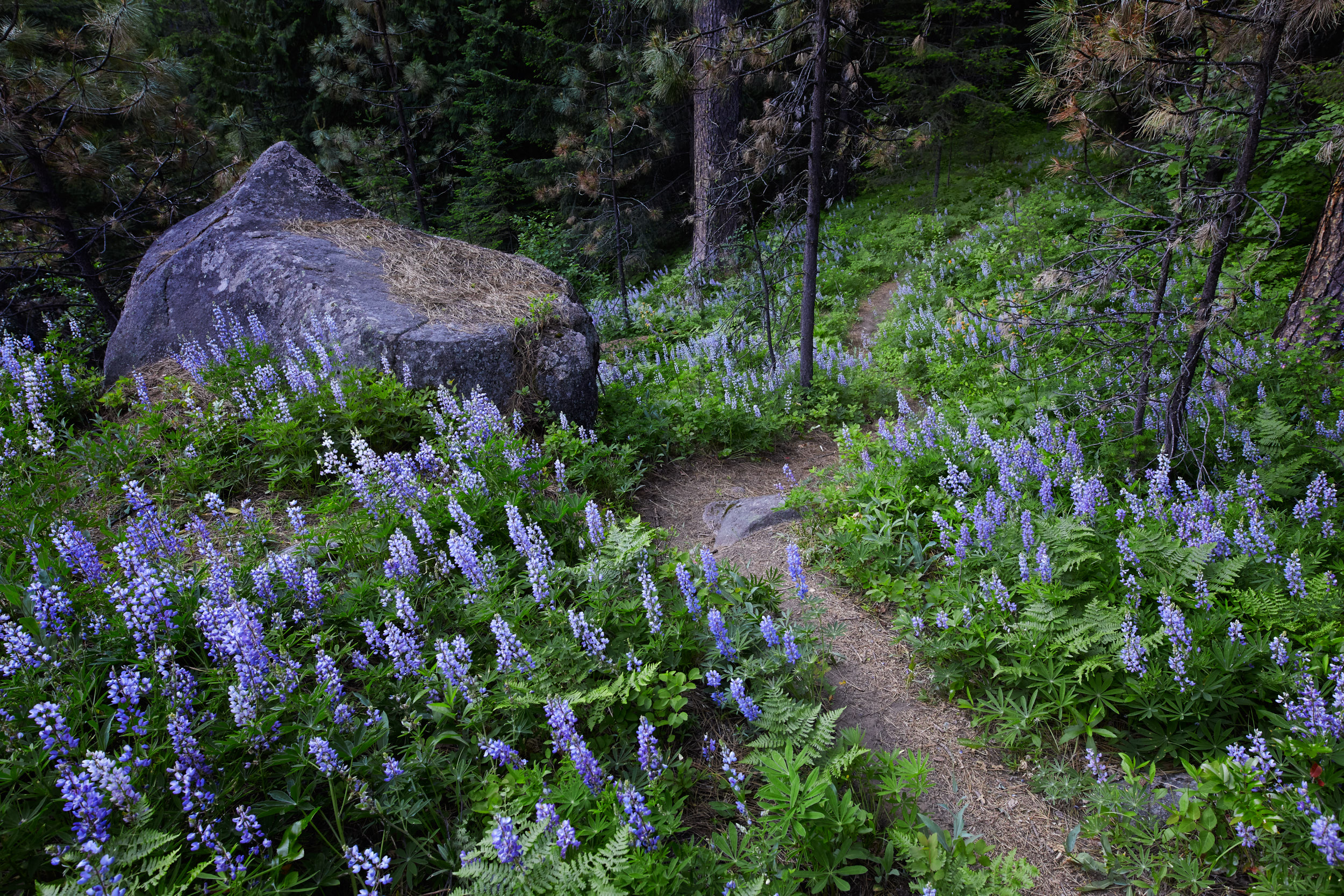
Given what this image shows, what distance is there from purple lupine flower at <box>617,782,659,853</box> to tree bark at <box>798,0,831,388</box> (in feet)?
19.8

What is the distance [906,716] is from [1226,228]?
12.1 feet

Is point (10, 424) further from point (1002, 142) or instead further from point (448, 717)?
point (1002, 142)

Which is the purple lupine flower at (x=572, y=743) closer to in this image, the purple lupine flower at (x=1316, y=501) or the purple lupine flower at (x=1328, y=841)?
the purple lupine flower at (x=1328, y=841)

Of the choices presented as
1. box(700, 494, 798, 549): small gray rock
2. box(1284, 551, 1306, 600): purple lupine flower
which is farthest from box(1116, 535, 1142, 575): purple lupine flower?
box(700, 494, 798, 549): small gray rock

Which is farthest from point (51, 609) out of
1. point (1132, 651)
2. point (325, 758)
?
point (1132, 651)

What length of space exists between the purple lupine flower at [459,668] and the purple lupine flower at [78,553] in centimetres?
182

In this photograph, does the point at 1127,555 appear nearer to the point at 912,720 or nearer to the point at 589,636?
the point at 912,720

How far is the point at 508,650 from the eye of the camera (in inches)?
111

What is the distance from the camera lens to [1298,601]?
10.5 feet

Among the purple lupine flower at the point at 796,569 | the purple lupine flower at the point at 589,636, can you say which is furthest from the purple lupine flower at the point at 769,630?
the purple lupine flower at the point at 589,636

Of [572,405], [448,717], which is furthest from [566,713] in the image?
[572,405]

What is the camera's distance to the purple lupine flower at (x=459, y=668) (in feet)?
8.71

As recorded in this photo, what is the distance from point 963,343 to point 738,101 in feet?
27.2

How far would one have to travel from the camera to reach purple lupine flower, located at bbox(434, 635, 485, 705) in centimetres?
265
